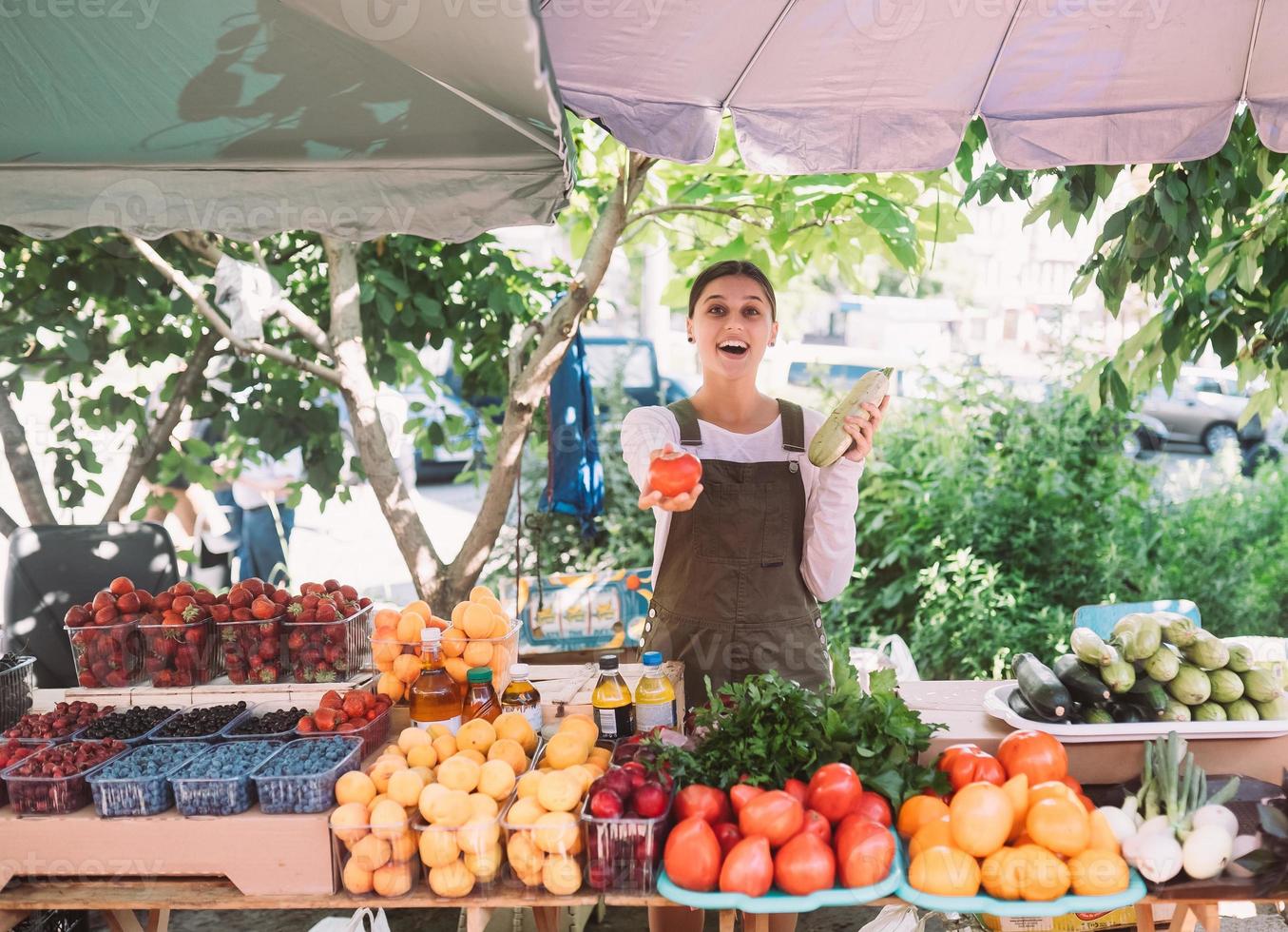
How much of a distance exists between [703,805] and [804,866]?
243 millimetres

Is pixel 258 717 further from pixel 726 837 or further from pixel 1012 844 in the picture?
pixel 1012 844

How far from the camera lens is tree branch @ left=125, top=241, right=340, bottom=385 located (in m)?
4.44

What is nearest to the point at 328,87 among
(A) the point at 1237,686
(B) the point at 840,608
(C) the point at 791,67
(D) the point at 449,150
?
(D) the point at 449,150

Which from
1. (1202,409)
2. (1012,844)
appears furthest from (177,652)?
(1202,409)

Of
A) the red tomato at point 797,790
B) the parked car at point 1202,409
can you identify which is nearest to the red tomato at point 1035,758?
the red tomato at point 797,790

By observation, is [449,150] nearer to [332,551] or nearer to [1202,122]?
[1202,122]

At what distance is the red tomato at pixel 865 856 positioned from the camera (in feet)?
6.76

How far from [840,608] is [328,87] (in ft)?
15.4

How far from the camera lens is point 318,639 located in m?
2.94

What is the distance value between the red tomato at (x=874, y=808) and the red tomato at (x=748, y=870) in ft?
0.77

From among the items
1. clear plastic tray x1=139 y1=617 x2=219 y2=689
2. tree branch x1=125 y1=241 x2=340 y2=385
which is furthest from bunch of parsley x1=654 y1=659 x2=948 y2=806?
tree branch x1=125 y1=241 x2=340 y2=385

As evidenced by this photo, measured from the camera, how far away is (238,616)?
292 centimetres

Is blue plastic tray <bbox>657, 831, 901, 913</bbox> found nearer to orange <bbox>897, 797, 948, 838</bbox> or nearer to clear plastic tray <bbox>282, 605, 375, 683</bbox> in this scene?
orange <bbox>897, 797, 948, 838</bbox>

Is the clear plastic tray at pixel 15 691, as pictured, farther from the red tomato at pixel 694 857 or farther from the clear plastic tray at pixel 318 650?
the red tomato at pixel 694 857
